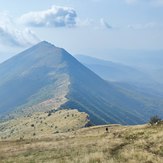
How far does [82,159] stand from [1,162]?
830cm

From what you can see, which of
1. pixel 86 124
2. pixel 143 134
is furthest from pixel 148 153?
pixel 86 124

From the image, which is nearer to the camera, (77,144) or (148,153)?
(148,153)

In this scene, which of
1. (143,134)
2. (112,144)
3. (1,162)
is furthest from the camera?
(143,134)

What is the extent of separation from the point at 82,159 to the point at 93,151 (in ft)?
14.7

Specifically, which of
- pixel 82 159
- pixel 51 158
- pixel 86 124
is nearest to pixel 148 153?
pixel 82 159

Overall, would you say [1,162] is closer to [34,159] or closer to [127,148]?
[34,159]

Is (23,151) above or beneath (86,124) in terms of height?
above

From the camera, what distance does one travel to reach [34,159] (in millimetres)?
38031

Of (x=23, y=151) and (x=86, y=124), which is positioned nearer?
(x=23, y=151)

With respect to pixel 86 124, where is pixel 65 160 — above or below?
above

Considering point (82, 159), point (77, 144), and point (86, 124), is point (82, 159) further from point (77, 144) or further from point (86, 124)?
point (86, 124)

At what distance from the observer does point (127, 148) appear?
40250 mm

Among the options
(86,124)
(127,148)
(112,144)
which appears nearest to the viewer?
(127,148)

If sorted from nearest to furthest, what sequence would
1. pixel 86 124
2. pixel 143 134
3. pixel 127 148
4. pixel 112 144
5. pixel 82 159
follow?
pixel 82 159
pixel 127 148
pixel 112 144
pixel 143 134
pixel 86 124
